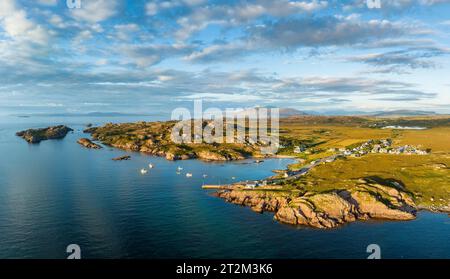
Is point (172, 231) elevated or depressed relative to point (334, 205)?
depressed

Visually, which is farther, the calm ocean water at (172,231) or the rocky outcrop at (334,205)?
the rocky outcrop at (334,205)

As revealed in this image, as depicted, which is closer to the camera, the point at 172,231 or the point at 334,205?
the point at 172,231

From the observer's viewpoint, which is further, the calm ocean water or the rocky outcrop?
the rocky outcrop

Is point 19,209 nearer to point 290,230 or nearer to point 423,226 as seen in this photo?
point 290,230

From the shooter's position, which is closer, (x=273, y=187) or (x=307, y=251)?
(x=307, y=251)
